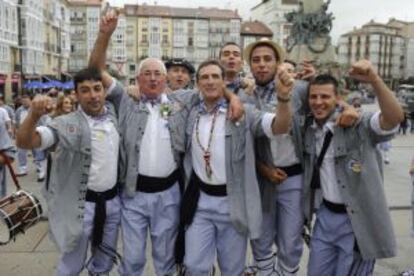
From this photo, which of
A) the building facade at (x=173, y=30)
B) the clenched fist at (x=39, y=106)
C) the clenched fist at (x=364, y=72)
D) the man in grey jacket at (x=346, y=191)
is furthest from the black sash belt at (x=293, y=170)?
the building facade at (x=173, y=30)

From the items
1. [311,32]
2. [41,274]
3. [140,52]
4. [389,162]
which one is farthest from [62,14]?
[41,274]

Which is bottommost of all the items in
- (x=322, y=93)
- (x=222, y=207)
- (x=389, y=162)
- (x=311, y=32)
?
(x=389, y=162)

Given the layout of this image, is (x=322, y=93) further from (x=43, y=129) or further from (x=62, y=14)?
(x=62, y=14)

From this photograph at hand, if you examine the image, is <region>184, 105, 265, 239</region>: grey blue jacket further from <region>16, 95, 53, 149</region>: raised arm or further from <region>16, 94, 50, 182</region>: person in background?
<region>16, 94, 50, 182</region>: person in background

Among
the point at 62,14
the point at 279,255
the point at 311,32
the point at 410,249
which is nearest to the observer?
the point at 279,255

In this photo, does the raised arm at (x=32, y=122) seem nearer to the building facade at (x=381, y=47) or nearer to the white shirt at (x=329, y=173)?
the white shirt at (x=329, y=173)

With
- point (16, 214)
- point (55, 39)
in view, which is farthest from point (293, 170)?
point (55, 39)

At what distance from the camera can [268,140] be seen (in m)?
4.27

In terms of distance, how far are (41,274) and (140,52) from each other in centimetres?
10014

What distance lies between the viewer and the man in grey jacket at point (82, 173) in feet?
13.2

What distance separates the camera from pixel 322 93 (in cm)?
394

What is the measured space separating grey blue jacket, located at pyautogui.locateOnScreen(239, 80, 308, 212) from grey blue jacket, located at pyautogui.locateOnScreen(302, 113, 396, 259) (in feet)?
1.70

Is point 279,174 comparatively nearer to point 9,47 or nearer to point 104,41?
point 104,41

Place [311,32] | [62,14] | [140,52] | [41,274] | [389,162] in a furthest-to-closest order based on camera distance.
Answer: [140,52] → [62,14] → [311,32] → [389,162] → [41,274]
